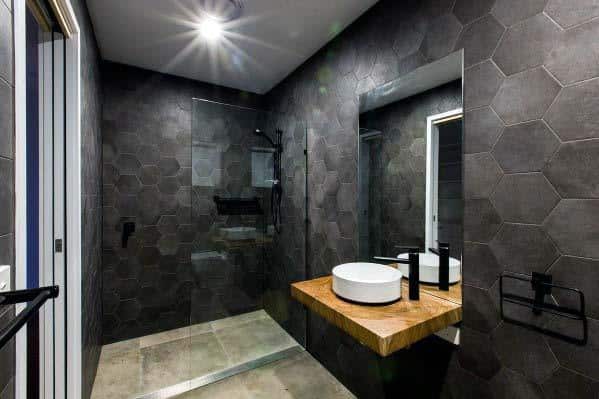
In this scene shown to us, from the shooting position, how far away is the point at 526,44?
1.06m

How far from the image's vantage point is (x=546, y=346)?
1.01 meters

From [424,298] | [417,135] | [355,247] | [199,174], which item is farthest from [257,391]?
[417,135]

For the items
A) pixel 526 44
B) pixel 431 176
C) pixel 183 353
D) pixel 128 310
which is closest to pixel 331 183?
pixel 431 176

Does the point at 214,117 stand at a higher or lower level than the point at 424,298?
higher

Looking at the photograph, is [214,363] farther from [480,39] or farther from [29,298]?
[480,39]

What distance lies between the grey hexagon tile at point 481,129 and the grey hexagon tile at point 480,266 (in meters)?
0.42

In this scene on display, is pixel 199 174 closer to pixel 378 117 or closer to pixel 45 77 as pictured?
pixel 45 77

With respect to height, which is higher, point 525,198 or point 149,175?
point 149,175

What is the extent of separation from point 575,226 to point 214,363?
7.70 feet

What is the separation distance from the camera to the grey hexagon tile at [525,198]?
1008 millimetres

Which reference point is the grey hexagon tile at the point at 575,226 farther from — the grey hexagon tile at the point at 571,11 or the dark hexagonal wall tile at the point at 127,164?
the dark hexagonal wall tile at the point at 127,164

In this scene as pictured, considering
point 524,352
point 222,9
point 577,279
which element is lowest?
point 524,352

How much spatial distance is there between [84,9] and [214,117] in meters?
0.95

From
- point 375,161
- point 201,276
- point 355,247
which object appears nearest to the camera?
point 375,161
